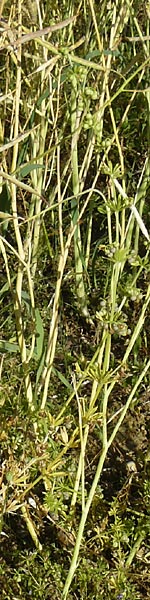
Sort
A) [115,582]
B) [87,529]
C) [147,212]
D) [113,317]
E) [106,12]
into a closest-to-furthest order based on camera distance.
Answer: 1. [113,317]
2. [115,582]
3. [87,529]
4. [106,12]
5. [147,212]

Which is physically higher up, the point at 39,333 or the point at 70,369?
the point at 39,333

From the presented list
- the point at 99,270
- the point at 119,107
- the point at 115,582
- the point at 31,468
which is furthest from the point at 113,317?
the point at 119,107

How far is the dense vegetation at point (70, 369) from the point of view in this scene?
1.09 meters

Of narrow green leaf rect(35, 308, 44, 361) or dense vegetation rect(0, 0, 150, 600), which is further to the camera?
narrow green leaf rect(35, 308, 44, 361)

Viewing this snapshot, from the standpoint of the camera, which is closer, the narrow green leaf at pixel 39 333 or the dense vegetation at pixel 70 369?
the dense vegetation at pixel 70 369

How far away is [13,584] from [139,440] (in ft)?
1.23

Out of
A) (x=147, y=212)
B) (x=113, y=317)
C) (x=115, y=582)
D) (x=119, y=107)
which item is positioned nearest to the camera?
(x=113, y=317)

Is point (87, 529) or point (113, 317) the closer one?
A: point (113, 317)

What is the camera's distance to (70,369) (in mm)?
1497

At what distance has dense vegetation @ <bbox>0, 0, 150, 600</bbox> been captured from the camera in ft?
3.57

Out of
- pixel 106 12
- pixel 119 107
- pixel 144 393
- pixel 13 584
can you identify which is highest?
pixel 106 12

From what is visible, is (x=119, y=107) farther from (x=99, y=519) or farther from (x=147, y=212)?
(x=99, y=519)

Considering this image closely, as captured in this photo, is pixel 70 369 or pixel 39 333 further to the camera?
pixel 70 369

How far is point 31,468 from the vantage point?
1.18 meters
